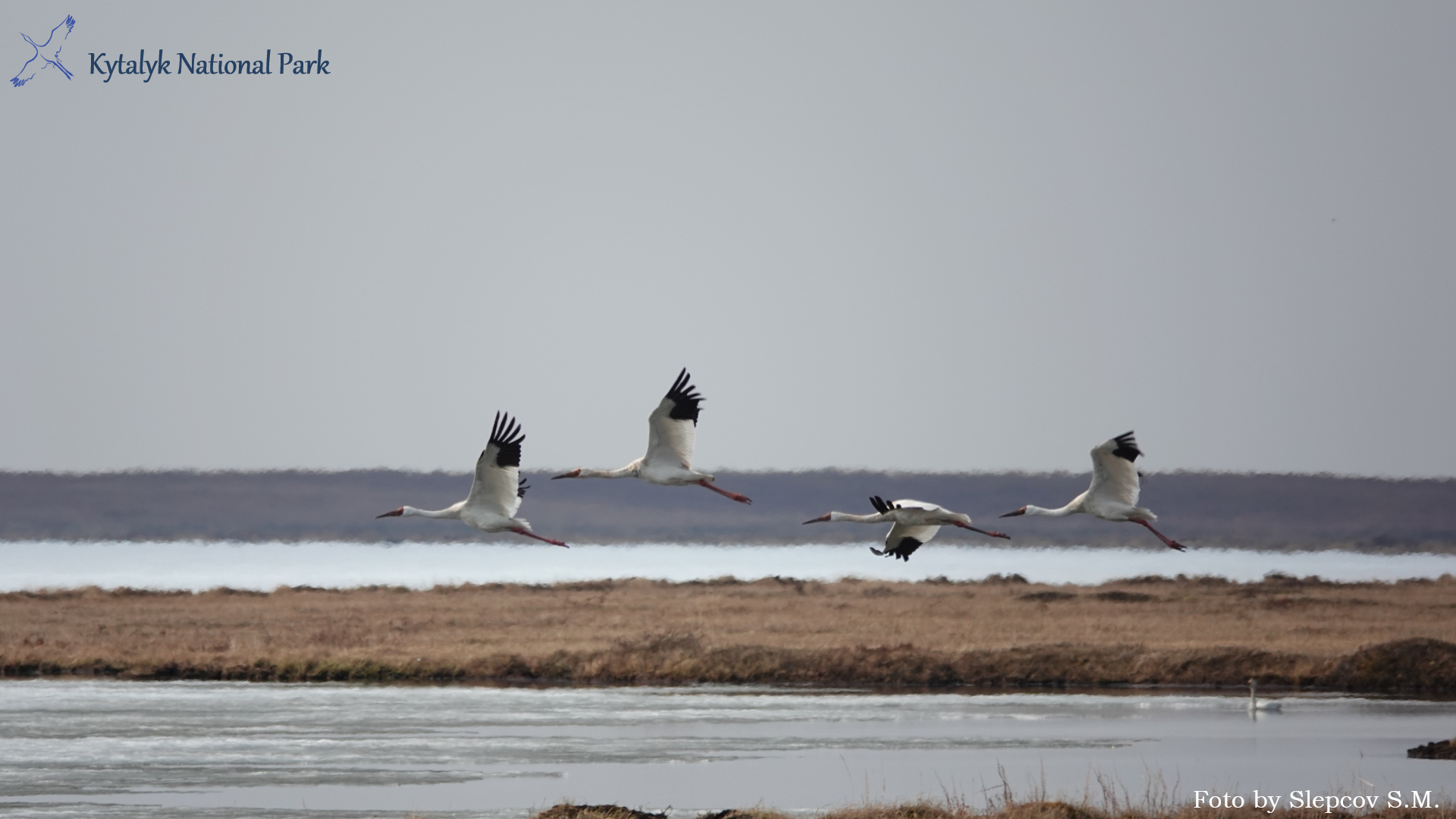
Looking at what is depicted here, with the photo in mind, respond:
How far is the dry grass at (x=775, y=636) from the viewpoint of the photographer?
35.7 metres

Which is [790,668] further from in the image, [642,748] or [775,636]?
[642,748]

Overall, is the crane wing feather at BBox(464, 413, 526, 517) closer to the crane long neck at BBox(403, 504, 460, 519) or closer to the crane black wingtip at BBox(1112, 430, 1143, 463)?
the crane long neck at BBox(403, 504, 460, 519)

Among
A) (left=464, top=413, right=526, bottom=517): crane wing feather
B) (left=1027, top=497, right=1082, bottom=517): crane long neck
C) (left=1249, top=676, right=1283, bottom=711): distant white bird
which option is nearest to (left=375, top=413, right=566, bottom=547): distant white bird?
(left=464, top=413, right=526, bottom=517): crane wing feather

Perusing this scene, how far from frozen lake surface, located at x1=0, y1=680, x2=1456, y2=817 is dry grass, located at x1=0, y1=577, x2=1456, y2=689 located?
223 centimetres

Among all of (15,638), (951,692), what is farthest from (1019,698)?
(15,638)

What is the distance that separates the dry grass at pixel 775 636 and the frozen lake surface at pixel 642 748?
87.8 inches

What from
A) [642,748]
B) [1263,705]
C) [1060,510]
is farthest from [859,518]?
[1263,705]

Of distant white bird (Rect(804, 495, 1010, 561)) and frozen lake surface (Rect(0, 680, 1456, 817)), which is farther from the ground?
distant white bird (Rect(804, 495, 1010, 561))

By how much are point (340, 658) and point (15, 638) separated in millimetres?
10104

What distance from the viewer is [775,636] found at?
4034cm

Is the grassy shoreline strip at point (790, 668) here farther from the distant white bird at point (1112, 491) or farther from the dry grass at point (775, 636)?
the distant white bird at point (1112, 491)

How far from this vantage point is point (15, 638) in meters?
40.1

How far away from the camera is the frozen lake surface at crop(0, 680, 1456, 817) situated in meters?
20.7

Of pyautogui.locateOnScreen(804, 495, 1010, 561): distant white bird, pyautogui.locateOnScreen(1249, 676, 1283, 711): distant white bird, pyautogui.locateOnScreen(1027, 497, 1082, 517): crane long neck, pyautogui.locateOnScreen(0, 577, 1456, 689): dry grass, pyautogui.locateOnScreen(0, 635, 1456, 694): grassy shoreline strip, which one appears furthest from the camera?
pyautogui.locateOnScreen(0, 577, 1456, 689): dry grass
